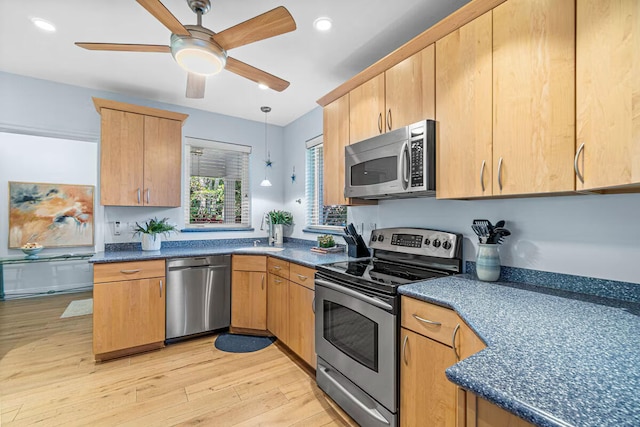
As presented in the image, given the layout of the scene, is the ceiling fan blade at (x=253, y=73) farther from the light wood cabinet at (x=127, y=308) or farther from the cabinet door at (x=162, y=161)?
the light wood cabinet at (x=127, y=308)

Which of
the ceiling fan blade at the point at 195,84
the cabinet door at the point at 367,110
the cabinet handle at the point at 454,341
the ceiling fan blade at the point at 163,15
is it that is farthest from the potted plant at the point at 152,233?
the cabinet handle at the point at 454,341

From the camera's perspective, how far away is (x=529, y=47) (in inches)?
52.6

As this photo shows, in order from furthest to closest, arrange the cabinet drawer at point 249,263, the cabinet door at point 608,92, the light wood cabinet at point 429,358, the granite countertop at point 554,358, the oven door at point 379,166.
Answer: the cabinet drawer at point 249,263 → the oven door at point 379,166 → the light wood cabinet at point 429,358 → the cabinet door at point 608,92 → the granite countertop at point 554,358

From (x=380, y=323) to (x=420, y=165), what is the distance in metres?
0.99

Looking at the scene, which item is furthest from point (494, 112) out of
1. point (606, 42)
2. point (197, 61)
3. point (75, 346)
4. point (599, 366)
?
point (75, 346)

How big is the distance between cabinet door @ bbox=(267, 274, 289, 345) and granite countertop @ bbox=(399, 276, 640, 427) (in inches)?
65.1

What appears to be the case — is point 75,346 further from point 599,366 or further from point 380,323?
point 599,366

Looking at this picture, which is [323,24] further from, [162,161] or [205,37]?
[162,161]

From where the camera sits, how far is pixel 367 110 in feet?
7.48

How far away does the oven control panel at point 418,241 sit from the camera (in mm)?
1918

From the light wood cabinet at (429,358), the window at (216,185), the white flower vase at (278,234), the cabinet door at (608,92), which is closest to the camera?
the cabinet door at (608,92)

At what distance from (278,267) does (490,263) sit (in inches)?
73.8

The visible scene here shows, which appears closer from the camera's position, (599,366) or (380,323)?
(599,366)

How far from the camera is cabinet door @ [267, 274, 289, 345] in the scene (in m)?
2.73
